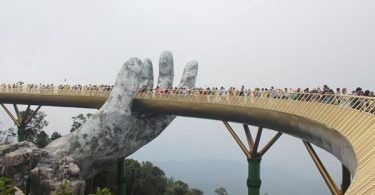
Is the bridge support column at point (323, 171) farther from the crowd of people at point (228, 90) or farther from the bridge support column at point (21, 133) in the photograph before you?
the bridge support column at point (21, 133)

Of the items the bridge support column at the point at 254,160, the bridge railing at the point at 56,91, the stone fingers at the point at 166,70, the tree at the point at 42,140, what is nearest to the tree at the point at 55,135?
the tree at the point at 42,140

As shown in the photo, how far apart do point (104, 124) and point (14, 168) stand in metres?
7.12

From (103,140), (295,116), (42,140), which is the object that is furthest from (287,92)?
(42,140)

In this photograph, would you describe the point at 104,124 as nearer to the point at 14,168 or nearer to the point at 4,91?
the point at 14,168

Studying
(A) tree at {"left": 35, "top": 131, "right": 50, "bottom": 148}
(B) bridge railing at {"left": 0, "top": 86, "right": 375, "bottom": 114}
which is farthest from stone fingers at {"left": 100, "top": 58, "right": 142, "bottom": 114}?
(A) tree at {"left": 35, "top": 131, "right": 50, "bottom": 148}

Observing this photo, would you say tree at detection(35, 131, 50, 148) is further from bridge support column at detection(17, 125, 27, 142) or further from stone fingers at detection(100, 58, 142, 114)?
stone fingers at detection(100, 58, 142, 114)

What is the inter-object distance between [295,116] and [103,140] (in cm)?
1824

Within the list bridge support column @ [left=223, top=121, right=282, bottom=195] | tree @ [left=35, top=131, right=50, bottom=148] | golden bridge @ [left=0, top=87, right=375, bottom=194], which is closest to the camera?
golden bridge @ [left=0, top=87, right=375, bottom=194]

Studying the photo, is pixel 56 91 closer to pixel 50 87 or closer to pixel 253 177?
pixel 50 87

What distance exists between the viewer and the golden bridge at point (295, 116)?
11578mm

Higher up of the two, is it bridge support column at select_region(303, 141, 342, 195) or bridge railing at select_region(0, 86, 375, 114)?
bridge railing at select_region(0, 86, 375, 114)

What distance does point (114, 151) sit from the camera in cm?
3566

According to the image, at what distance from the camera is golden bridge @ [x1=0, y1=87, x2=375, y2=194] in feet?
38.0

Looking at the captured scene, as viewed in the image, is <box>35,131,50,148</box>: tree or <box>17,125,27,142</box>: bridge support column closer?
<box>17,125,27,142</box>: bridge support column
